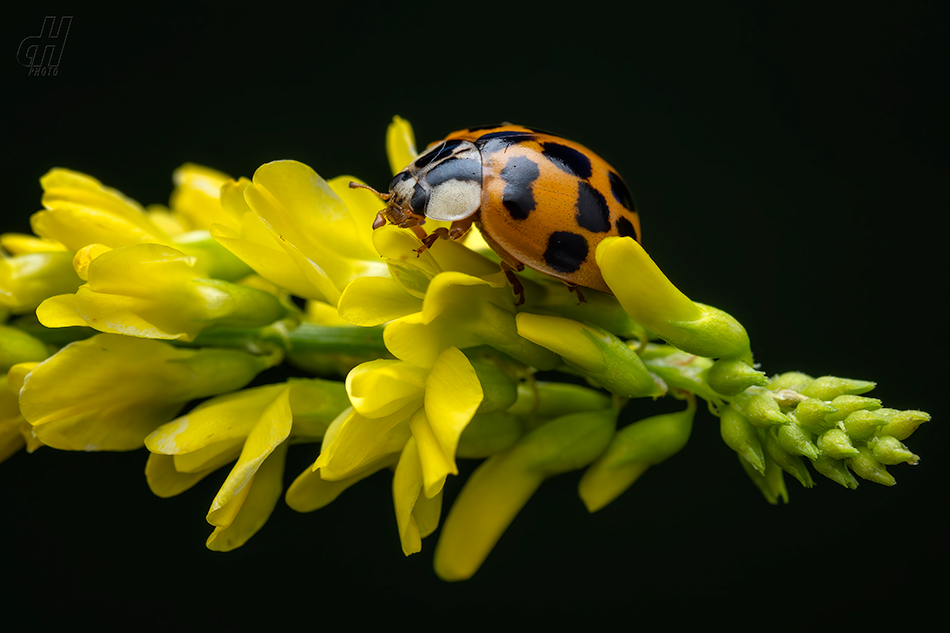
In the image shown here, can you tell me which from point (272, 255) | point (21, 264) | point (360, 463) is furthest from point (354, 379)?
point (21, 264)

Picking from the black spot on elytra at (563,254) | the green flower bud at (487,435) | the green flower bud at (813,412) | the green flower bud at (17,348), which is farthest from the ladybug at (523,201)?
the green flower bud at (17,348)

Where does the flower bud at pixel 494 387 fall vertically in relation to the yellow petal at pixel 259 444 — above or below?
above

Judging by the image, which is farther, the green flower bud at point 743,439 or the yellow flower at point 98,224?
the yellow flower at point 98,224

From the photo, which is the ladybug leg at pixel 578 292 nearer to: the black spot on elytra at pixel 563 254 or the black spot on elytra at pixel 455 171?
the black spot on elytra at pixel 563 254

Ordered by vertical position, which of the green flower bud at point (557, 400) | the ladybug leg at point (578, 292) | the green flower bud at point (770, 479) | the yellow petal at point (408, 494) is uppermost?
the ladybug leg at point (578, 292)

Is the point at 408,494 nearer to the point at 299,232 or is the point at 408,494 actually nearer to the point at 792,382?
the point at 299,232

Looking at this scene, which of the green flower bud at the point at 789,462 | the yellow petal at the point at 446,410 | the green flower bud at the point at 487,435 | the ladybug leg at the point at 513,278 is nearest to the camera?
the yellow petal at the point at 446,410

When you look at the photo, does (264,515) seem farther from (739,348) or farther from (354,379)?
(739,348)
